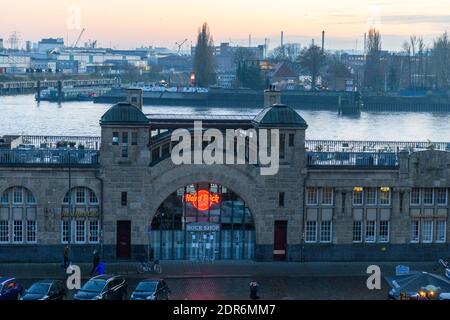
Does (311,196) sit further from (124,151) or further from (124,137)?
(124,137)

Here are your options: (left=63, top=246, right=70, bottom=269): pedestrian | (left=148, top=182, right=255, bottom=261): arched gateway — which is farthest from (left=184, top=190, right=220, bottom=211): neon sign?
(left=63, top=246, right=70, bottom=269): pedestrian

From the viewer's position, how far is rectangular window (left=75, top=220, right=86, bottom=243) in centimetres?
2891

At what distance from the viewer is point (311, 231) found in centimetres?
2959

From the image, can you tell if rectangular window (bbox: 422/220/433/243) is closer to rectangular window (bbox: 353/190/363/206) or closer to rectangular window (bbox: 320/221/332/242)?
rectangular window (bbox: 353/190/363/206)

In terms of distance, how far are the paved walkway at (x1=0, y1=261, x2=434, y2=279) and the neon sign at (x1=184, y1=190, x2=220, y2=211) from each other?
203 centimetres

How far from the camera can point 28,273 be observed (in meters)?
26.8

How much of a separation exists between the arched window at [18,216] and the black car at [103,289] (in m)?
6.71

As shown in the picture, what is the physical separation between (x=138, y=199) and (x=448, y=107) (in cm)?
13871

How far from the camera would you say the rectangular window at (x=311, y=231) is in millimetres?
29547

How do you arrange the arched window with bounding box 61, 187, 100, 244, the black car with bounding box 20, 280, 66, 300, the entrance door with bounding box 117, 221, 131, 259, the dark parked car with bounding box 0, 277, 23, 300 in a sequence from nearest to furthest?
the black car with bounding box 20, 280, 66, 300
the dark parked car with bounding box 0, 277, 23, 300
the arched window with bounding box 61, 187, 100, 244
the entrance door with bounding box 117, 221, 131, 259

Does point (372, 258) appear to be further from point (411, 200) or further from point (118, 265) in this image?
point (118, 265)

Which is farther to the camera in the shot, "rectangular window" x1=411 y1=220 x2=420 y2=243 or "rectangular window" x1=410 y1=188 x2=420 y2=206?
"rectangular window" x1=411 y1=220 x2=420 y2=243

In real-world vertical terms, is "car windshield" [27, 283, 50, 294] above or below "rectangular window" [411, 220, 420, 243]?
below

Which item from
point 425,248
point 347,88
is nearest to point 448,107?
point 347,88
